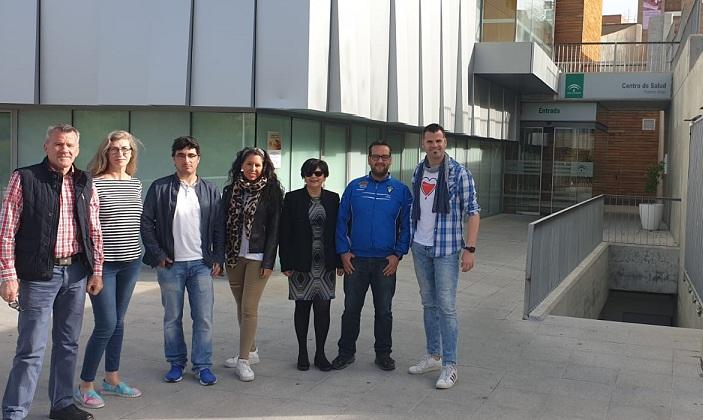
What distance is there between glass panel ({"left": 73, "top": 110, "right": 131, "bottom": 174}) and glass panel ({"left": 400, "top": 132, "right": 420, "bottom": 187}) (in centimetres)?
720

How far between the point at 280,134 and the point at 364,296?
5671 mm

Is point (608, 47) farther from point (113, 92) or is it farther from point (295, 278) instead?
point (295, 278)

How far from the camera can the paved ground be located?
531 centimetres

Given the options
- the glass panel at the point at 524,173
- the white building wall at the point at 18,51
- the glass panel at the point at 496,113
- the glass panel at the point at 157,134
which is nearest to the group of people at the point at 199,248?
the glass panel at the point at 157,134

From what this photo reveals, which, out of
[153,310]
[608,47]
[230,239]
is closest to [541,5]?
[608,47]

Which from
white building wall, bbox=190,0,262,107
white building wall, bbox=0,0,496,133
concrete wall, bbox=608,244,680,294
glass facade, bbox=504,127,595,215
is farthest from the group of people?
glass facade, bbox=504,127,595,215

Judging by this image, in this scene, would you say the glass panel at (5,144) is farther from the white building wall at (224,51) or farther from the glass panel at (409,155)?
the glass panel at (409,155)

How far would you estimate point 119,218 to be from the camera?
16.7 feet

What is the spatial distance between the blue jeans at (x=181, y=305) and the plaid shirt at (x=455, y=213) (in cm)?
169

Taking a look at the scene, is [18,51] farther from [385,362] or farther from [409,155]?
[409,155]

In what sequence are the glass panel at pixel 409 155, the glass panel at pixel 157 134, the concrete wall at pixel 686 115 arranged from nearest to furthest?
the glass panel at pixel 157 134, the concrete wall at pixel 686 115, the glass panel at pixel 409 155

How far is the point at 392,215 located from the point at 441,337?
1056 millimetres

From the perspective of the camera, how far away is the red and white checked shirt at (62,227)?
438 cm

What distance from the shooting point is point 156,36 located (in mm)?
10562
